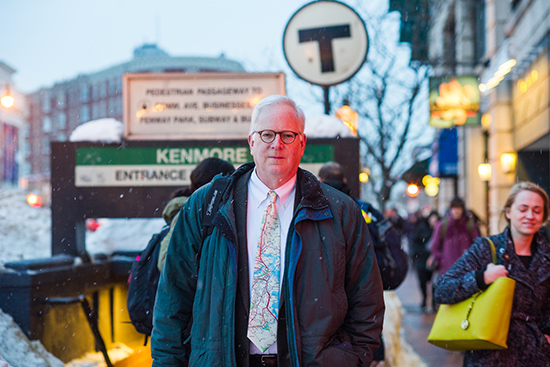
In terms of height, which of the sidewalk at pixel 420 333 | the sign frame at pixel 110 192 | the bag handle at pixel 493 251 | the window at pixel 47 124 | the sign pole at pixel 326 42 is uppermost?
the window at pixel 47 124

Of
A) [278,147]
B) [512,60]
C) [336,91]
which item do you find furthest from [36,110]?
[278,147]

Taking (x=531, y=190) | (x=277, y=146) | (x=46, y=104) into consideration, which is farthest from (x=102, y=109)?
(x=277, y=146)

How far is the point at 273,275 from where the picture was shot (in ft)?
8.12

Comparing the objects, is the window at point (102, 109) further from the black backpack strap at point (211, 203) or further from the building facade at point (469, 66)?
the black backpack strap at point (211, 203)

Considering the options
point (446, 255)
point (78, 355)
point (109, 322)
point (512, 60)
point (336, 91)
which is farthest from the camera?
point (336, 91)

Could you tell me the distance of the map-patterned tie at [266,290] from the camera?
242 cm

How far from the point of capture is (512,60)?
483 inches

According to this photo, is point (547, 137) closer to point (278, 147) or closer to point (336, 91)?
point (336, 91)

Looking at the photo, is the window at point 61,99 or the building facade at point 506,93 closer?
the building facade at point 506,93

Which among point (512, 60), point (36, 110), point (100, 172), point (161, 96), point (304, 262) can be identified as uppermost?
point (36, 110)

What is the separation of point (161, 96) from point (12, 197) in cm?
695

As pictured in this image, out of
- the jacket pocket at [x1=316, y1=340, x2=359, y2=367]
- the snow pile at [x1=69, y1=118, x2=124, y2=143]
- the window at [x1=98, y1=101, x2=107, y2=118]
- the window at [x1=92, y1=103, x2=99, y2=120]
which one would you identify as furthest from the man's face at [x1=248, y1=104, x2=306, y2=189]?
the window at [x1=92, y1=103, x2=99, y2=120]

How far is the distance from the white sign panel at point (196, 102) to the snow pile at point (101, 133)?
0.16 meters

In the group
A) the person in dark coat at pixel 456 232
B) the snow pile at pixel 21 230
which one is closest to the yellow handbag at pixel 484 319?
the snow pile at pixel 21 230
